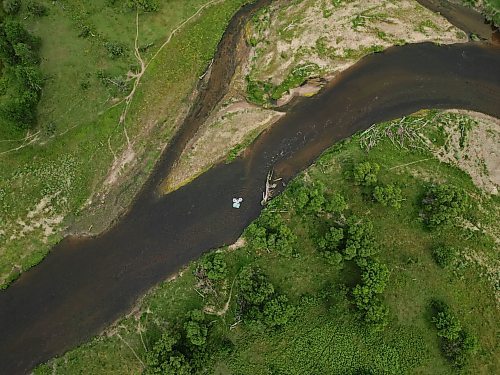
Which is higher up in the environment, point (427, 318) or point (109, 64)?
point (109, 64)

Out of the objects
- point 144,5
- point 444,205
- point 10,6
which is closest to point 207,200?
point 144,5

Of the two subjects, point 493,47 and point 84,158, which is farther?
point 493,47

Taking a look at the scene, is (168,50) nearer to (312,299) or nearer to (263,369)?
(312,299)

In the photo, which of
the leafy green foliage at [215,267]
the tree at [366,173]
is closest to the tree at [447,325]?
the tree at [366,173]

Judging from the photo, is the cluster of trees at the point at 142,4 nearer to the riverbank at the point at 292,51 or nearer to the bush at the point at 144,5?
the bush at the point at 144,5

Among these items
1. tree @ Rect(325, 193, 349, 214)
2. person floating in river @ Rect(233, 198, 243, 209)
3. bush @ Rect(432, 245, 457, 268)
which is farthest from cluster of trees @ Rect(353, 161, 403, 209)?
person floating in river @ Rect(233, 198, 243, 209)

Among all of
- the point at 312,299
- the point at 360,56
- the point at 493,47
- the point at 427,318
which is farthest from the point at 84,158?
the point at 493,47

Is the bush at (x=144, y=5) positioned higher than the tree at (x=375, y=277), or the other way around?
the bush at (x=144, y=5)
